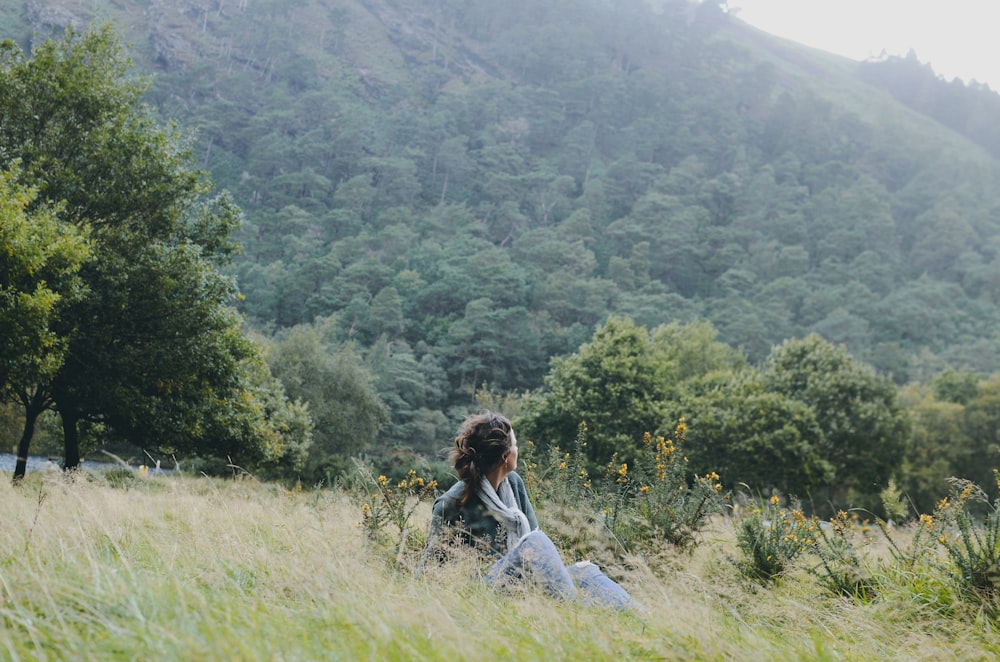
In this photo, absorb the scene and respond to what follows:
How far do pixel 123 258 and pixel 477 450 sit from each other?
1067cm

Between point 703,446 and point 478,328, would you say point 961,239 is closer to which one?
point 478,328

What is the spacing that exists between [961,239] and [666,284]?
41.0 meters

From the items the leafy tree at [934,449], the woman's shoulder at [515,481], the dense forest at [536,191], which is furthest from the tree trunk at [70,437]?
the leafy tree at [934,449]

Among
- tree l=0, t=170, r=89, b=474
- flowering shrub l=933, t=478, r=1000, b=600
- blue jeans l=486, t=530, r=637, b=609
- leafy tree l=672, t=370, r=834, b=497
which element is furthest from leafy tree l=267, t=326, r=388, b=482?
flowering shrub l=933, t=478, r=1000, b=600

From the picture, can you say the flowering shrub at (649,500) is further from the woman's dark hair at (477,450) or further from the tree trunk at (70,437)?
the tree trunk at (70,437)

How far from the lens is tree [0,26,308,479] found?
1270 cm

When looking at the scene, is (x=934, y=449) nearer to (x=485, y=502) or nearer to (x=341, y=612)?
(x=485, y=502)

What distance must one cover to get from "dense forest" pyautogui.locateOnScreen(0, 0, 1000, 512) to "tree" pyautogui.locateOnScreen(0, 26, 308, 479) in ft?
67.4

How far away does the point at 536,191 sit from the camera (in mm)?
108875

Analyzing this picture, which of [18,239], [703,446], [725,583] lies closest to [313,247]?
[703,446]

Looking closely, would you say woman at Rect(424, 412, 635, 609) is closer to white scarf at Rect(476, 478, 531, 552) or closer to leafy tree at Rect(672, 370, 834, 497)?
white scarf at Rect(476, 478, 531, 552)

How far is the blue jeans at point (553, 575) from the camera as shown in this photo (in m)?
3.65

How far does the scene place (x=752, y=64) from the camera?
6142 inches

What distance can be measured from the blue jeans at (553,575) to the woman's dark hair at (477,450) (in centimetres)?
61
